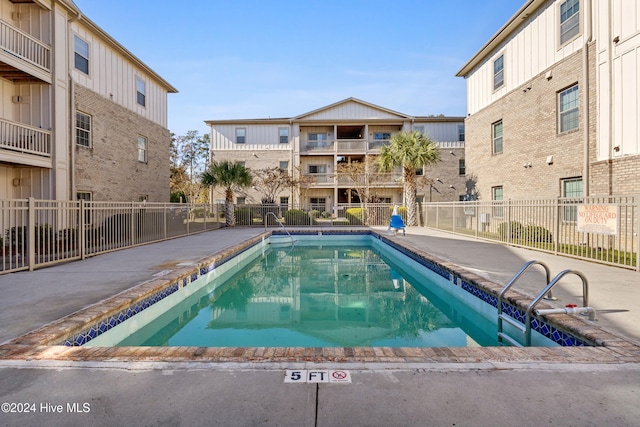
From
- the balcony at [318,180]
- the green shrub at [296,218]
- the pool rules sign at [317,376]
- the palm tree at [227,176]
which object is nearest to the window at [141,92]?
the palm tree at [227,176]

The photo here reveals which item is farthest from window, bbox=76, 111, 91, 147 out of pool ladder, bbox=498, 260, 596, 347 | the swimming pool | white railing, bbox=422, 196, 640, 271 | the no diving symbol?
white railing, bbox=422, 196, 640, 271

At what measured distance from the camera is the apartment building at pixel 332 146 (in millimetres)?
27797

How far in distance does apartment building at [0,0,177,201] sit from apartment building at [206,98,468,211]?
12440 mm

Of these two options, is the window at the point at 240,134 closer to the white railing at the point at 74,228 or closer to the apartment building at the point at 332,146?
the apartment building at the point at 332,146

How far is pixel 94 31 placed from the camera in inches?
531

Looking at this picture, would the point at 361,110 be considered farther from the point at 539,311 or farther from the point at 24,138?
the point at 539,311

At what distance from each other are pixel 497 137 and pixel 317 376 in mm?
17239

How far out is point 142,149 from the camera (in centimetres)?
1750

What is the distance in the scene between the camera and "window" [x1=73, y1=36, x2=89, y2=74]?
12891mm

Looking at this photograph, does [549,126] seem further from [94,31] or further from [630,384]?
[94,31]

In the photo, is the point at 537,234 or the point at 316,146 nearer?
the point at 537,234

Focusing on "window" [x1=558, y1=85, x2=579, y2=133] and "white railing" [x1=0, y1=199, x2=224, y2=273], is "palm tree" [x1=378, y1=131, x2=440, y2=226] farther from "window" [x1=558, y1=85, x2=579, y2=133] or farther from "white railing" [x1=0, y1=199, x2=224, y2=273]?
"white railing" [x1=0, y1=199, x2=224, y2=273]

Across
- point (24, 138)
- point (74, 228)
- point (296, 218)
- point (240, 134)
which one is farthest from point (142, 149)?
point (240, 134)

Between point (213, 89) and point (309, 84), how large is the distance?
7477 mm
